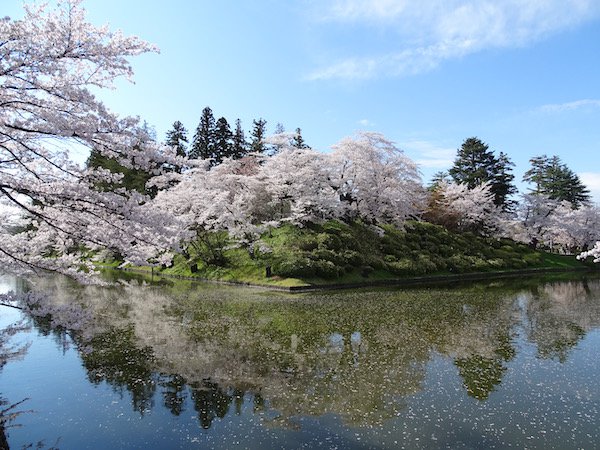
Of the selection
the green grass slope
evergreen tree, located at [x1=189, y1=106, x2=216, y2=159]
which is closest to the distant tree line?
evergreen tree, located at [x1=189, y1=106, x2=216, y2=159]

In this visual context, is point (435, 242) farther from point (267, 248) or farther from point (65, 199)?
point (65, 199)

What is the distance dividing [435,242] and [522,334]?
25.3m

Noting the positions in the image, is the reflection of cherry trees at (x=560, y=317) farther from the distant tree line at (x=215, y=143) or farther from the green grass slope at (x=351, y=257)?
the distant tree line at (x=215, y=143)

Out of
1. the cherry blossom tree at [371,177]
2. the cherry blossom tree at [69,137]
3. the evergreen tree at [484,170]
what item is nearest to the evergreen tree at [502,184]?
the evergreen tree at [484,170]

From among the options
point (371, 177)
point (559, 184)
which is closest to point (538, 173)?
point (559, 184)

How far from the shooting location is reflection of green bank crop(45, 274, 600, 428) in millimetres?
8383

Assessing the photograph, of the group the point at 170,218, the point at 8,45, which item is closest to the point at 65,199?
the point at 170,218

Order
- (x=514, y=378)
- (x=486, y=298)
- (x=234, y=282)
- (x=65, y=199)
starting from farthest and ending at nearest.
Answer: (x=234, y=282)
(x=486, y=298)
(x=514, y=378)
(x=65, y=199)

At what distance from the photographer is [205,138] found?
57.5 m

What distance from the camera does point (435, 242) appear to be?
126 feet

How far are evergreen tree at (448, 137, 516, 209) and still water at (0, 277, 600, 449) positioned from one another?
3857cm

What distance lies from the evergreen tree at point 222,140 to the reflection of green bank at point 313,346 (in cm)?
3770

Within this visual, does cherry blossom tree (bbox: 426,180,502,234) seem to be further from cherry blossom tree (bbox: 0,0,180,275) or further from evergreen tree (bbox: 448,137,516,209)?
cherry blossom tree (bbox: 0,0,180,275)

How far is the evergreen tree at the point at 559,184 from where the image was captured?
203 ft
